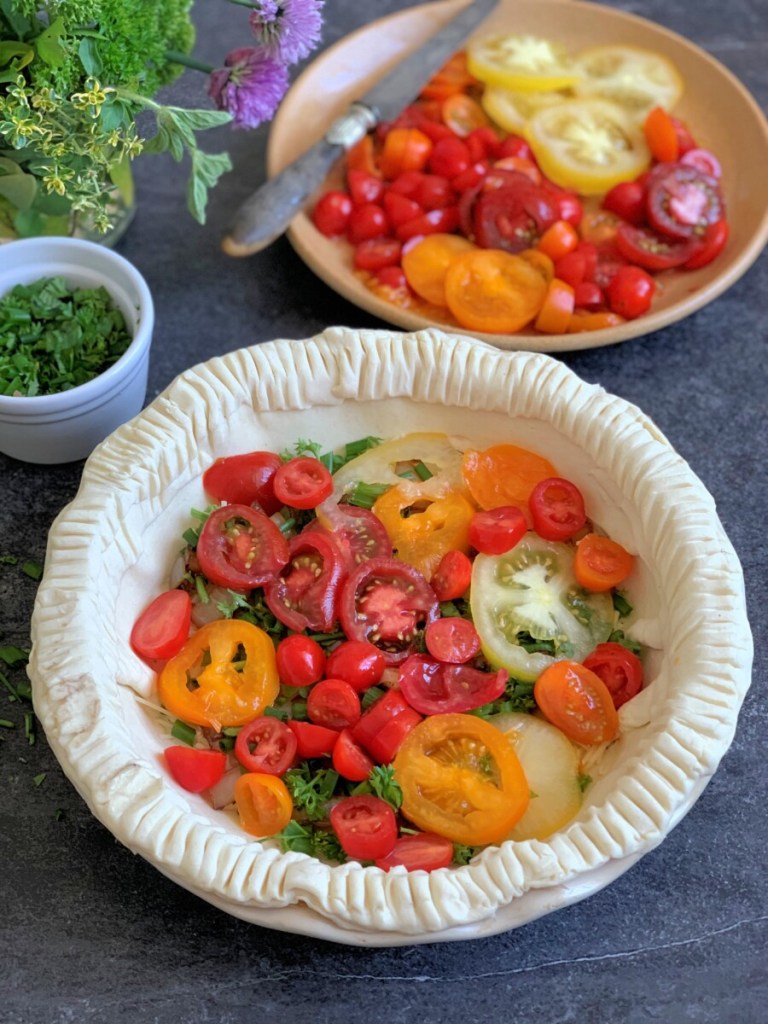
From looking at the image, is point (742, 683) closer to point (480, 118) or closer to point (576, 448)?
point (576, 448)

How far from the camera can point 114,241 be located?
2.13 m

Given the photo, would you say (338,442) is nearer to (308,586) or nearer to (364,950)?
(308,586)

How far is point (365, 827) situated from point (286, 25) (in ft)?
3.87

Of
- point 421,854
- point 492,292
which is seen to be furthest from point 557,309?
point 421,854

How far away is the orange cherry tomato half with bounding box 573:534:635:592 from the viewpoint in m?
1.48

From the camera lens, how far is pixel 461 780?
131 cm

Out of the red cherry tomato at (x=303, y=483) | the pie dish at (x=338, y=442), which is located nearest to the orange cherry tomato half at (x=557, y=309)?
the pie dish at (x=338, y=442)

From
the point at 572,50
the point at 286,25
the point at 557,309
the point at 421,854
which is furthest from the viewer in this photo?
the point at 572,50

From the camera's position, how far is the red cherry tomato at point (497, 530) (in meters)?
1.48

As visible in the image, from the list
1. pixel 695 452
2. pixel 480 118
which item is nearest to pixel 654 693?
pixel 695 452

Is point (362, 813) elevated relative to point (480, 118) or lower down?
lower down

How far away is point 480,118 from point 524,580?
120cm

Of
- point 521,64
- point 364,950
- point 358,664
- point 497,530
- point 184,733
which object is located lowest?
point 364,950

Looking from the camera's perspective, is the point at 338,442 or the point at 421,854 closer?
the point at 421,854
